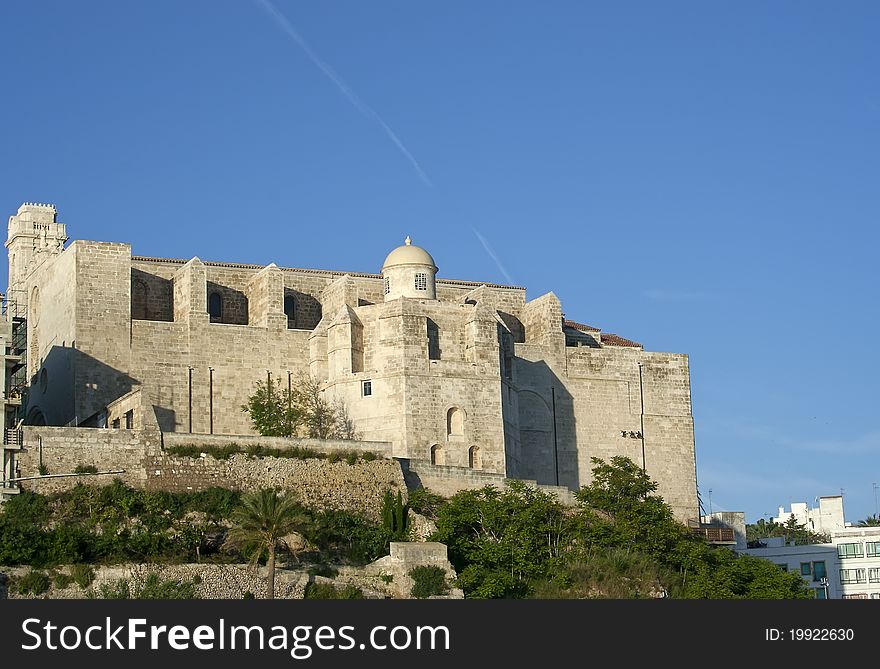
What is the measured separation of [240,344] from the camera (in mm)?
68375

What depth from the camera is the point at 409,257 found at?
68688 mm

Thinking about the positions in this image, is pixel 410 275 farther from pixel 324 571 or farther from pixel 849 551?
pixel 849 551

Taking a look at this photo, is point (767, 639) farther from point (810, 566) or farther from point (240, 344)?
point (810, 566)

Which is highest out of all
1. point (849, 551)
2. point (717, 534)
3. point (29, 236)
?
point (29, 236)

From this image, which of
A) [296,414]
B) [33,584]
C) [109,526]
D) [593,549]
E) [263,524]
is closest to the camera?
[33,584]

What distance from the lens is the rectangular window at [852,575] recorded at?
3223 inches

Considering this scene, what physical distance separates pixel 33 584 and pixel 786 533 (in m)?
55.0

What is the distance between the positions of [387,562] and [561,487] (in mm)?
10343

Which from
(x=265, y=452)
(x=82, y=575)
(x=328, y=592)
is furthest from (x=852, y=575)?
(x=82, y=575)

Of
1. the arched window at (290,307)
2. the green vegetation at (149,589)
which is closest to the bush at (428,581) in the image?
the green vegetation at (149,589)

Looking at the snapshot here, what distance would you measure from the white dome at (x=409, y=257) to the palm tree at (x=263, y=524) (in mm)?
14632

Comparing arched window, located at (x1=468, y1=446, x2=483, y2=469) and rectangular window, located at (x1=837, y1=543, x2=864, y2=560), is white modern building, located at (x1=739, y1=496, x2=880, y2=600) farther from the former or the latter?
arched window, located at (x1=468, y1=446, x2=483, y2=469)

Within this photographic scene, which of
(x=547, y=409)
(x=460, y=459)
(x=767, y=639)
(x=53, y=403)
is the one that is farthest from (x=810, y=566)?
(x=767, y=639)

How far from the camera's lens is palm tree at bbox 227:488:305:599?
55.4m
